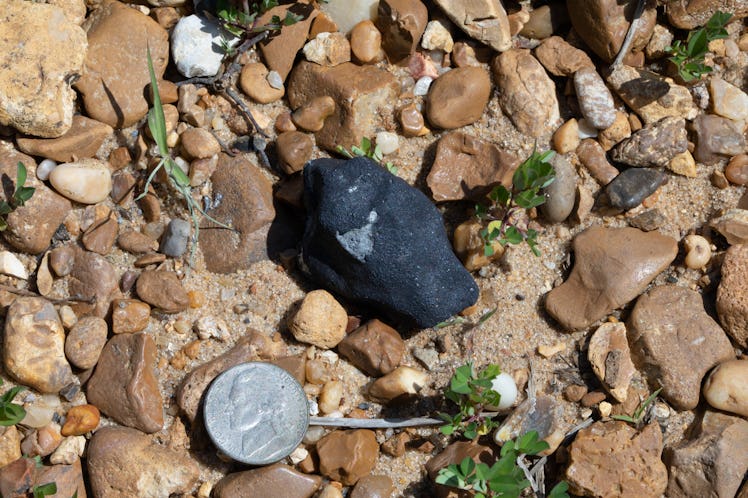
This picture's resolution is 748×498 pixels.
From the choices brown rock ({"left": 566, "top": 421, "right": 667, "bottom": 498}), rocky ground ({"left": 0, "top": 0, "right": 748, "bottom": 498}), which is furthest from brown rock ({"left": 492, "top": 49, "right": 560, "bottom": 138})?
brown rock ({"left": 566, "top": 421, "right": 667, "bottom": 498})

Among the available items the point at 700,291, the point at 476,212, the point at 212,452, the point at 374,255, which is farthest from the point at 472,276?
the point at 212,452

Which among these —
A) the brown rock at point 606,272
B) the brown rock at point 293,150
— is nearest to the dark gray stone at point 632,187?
the brown rock at point 606,272

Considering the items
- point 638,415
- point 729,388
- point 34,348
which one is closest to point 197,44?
point 34,348

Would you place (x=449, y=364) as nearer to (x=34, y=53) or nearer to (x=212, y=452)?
(x=212, y=452)

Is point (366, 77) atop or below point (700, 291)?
atop

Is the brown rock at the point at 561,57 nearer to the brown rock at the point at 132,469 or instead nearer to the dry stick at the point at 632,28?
the dry stick at the point at 632,28

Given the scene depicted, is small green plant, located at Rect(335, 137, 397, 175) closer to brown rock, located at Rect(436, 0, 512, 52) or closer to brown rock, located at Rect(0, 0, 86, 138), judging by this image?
brown rock, located at Rect(436, 0, 512, 52)

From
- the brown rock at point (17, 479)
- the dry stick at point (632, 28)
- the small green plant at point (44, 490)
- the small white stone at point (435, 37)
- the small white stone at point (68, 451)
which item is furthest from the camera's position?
the small white stone at point (435, 37)
